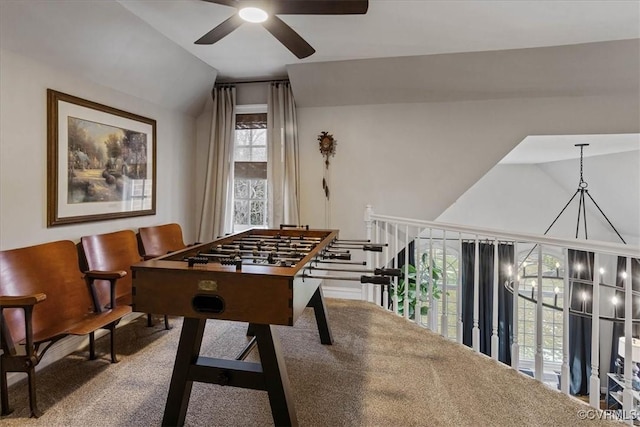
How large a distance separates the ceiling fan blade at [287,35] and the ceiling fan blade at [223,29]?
19 centimetres

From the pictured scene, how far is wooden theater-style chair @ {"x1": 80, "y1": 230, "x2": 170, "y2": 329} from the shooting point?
105 inches

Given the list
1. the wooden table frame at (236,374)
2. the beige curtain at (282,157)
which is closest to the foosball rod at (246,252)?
the wooden table frame at (236,374)

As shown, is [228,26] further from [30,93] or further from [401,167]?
[401,167]

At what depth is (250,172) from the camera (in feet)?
14.4

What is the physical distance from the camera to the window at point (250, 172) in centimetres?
438

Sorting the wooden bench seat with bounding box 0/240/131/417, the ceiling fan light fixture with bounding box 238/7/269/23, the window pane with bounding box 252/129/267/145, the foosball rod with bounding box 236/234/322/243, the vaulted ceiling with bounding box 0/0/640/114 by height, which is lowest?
the wooden bench seat with bounding box 0/240/131/417

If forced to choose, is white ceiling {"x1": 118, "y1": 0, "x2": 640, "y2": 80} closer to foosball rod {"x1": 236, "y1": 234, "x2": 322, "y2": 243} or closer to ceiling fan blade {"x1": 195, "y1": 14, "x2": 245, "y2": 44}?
ceiling fan blade {"x1": 195, "y1": 14, "x2": 245, "y2": 44}

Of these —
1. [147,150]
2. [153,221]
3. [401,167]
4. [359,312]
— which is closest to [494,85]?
[401,167]

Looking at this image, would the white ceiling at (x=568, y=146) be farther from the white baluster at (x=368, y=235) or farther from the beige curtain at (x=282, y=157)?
the beige curtain at (x=282, y=157)

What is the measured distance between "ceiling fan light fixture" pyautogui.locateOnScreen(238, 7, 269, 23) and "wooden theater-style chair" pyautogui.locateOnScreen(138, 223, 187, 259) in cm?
217

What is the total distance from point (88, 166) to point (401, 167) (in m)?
3.14

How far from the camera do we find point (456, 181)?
385cm

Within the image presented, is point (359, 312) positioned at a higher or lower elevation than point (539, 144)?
lower

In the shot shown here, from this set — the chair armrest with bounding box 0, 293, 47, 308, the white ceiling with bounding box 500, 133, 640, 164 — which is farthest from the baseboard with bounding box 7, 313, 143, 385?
the white ceiling with bounding box 500, 133, 640, 164
